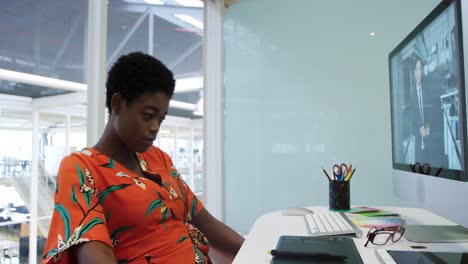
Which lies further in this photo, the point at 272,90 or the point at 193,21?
the point at 193,21

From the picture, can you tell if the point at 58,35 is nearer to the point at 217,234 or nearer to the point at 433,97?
the point at 217,234

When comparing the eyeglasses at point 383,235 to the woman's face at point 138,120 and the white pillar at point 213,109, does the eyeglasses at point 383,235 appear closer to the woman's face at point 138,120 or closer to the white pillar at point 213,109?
the woman's face at point 138,120

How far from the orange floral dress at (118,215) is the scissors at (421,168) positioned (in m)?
0.62

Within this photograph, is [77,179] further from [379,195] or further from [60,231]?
[379,195]

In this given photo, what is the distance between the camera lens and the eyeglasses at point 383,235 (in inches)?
34.1

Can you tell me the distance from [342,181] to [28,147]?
1190 millimetres

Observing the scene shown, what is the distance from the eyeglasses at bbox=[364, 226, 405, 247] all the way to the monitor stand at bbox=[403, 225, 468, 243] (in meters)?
0.02

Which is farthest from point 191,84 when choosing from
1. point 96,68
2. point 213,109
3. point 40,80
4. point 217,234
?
point 217,234

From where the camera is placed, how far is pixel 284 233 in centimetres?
98

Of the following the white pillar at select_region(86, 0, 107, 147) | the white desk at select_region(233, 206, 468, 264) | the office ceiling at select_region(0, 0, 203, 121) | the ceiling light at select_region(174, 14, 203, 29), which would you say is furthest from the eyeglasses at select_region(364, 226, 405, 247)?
the ceiling light at select_region(174, 14, 203, 29)

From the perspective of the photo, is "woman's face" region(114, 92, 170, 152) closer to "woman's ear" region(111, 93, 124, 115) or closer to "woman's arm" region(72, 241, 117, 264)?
"woman's ear" region(111, 93, 124, 115)

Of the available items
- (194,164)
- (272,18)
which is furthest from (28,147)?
(272,18)

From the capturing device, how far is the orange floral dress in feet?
2.20

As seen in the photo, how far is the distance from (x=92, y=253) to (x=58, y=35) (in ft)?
3.83
